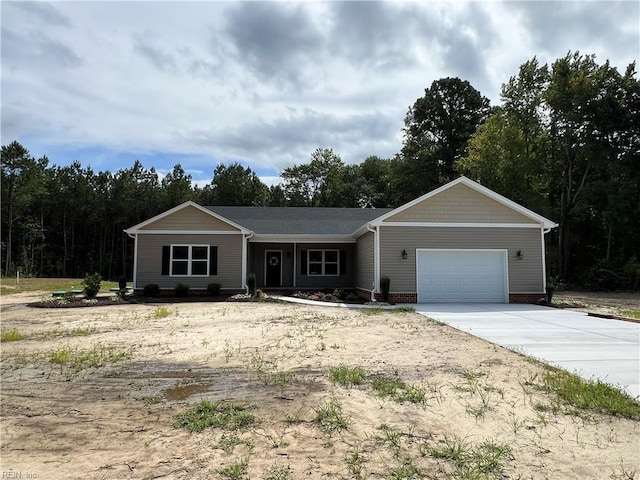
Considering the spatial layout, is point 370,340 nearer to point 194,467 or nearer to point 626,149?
point 194,467

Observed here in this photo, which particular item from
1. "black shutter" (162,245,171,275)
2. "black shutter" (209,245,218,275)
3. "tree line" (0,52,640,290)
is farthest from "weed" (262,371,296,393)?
"tree line" (0,52,640,290)

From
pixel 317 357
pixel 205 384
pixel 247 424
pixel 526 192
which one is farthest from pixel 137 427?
pixel 526 192

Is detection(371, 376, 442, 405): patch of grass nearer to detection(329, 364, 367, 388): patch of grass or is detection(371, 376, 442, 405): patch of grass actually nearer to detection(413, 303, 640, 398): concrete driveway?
detection(329, 364, 367, 388): patch of grass

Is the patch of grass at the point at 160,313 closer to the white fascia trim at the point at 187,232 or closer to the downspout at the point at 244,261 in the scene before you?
the downspout at the point at 244,261

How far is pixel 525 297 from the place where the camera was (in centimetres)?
1638

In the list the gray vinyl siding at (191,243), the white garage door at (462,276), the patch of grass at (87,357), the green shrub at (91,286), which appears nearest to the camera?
the patch of grass at (87,357)

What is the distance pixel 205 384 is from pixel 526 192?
30.8 metres

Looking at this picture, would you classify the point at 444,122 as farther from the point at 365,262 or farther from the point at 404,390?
the point at 404,390

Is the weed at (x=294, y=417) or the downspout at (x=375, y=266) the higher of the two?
the downspout at (x=375, y=266)

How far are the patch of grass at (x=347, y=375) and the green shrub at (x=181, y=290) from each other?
516 inches

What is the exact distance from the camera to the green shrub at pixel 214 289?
17984 mm

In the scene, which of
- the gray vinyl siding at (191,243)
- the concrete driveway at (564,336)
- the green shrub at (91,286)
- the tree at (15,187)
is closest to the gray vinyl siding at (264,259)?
the gray vinyl siding at (191,243)

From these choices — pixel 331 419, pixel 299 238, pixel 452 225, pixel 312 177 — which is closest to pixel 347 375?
pixel 331 419

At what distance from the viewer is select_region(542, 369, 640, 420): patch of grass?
4.46 m
